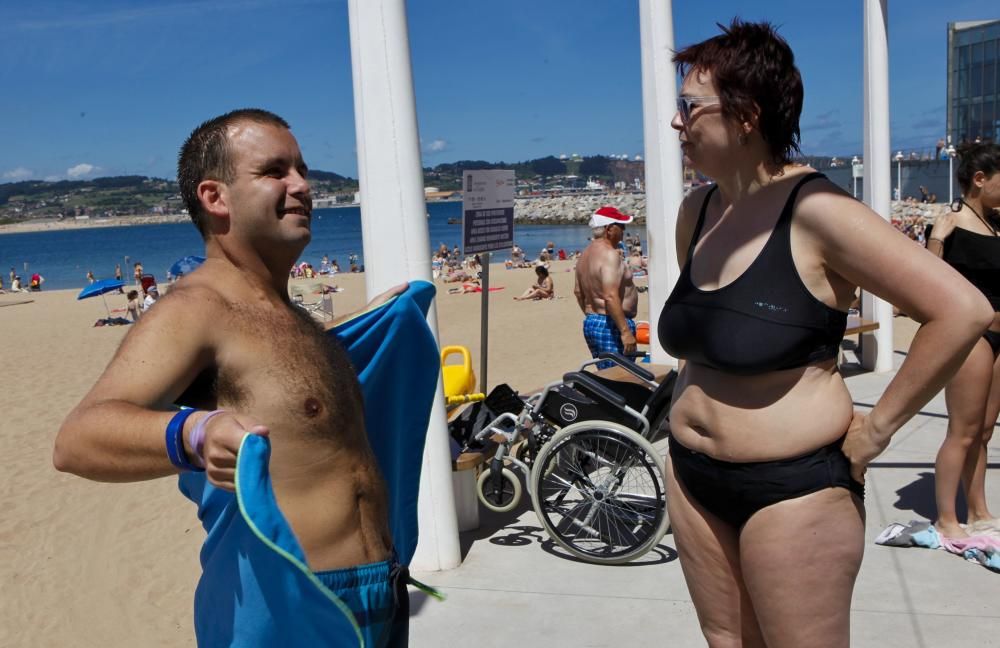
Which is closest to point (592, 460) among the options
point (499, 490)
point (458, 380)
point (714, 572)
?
point (499, 490)

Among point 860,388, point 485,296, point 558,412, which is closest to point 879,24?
point 860,388

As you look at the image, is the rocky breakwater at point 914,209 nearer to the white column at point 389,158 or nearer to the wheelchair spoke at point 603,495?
the wheelchair spoke at point 603,495

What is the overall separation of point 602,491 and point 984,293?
2.14 m

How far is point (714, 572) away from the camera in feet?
7.36

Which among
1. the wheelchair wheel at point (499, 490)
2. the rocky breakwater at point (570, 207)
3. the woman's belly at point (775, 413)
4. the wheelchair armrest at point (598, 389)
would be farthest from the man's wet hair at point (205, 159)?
the rocky breakwater at point (570, 207)

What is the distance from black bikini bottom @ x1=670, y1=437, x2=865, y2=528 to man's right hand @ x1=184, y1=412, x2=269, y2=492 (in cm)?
117

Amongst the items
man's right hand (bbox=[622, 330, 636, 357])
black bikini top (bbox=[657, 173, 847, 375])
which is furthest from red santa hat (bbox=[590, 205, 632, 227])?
black bikini top (bbox=[657, 173, 847, 375])

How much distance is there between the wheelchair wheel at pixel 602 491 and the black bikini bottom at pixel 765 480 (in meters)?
2.40

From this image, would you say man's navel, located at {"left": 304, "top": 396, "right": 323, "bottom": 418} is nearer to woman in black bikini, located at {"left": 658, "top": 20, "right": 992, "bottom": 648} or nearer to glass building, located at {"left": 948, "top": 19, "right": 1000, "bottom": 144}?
woman in black bikini, located at {"left": 658, "top": 20, "right": 992, "bottom": 648}

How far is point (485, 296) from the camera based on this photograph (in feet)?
21.3

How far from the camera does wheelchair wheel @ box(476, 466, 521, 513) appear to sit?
5.23m

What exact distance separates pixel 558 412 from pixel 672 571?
43.5 inches

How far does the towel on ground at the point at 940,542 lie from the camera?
171 inches

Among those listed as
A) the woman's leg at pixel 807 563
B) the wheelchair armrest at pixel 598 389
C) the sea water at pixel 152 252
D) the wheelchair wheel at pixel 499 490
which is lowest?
the sea water at pixel 152 252
